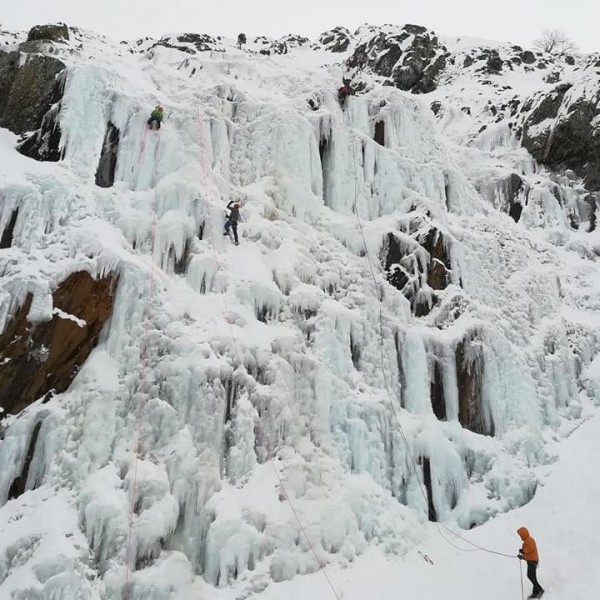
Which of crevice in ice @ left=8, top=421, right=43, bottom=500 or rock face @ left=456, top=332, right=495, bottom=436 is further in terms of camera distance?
rock face @ left=456, top=332, right=495, bottom=436

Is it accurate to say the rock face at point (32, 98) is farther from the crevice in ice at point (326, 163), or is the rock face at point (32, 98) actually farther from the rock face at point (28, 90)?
the crevice in ice at point (326, 163)

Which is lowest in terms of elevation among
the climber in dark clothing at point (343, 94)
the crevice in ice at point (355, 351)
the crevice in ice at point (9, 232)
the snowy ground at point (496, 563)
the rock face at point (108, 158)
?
the snowy ground at point (496, 563)

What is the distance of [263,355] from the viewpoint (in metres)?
10.1

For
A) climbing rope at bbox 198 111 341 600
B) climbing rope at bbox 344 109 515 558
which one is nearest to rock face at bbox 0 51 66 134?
climbing rope at bbox 198 111 341 600

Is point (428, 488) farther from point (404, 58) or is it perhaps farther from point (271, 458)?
point (404, 58)

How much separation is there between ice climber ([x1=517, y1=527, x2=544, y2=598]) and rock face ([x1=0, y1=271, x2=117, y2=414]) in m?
7.72

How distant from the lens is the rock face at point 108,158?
38.9 feet

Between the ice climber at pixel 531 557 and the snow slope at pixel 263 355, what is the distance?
964 mm

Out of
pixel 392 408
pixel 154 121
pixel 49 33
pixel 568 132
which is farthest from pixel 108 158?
pixel 568 132

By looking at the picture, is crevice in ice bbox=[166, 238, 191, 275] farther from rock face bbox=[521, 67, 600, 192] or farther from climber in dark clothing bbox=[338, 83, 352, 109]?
rock face bbox=[521, 67, 600, 192]

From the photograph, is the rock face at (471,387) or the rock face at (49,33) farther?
the rock face at (49,33)

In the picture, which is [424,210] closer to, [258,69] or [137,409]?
[258,69]

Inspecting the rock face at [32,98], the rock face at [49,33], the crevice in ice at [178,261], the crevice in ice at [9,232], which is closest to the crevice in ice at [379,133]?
the crevice in ice at [178,261]

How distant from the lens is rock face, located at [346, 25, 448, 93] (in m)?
38.4
